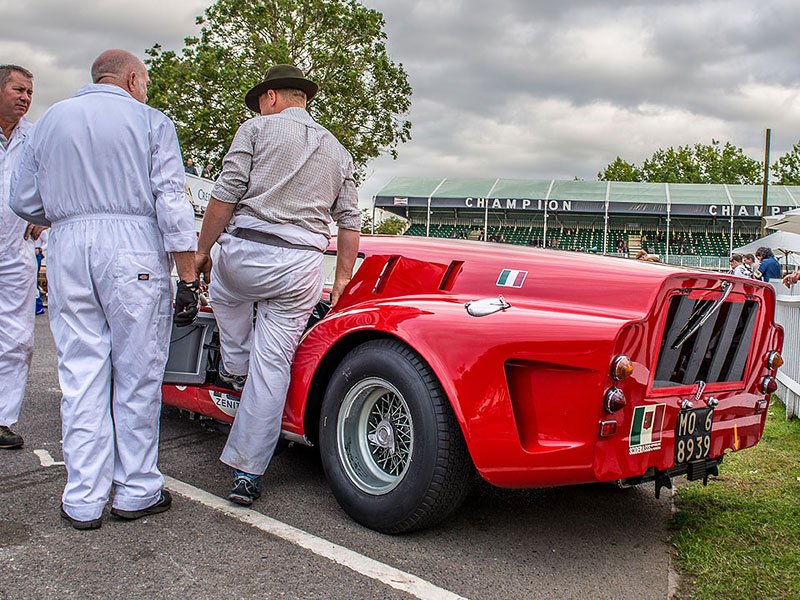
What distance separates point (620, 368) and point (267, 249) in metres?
1.61

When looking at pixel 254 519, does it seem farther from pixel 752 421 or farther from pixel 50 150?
pixel 752 421

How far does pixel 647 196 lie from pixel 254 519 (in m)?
44.2

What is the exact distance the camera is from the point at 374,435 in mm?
3238

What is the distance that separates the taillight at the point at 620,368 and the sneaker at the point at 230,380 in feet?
6.11

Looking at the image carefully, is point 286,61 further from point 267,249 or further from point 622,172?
point 622,172

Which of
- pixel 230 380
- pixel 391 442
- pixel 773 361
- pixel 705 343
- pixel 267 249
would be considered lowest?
pixel 391 442

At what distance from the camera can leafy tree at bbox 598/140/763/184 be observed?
66.8m

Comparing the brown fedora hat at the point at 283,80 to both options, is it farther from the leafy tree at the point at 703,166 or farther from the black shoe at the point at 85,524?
the leafy tree at the point at 703,166

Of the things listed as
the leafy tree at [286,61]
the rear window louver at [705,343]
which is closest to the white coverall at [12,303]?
the rear window louver at [705,343]

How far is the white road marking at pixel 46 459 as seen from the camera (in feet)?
12.4

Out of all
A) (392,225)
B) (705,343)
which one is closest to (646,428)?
(705,343)

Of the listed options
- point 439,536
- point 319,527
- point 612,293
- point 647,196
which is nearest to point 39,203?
point 319,527

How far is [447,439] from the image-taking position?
285cm

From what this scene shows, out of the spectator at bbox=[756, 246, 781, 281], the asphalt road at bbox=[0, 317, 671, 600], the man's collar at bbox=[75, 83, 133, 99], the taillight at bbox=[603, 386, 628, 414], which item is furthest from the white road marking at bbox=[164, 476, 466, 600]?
the spectator at bbox=[756, 246, 781, 281]
